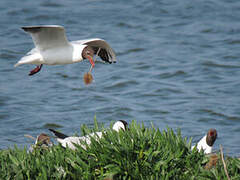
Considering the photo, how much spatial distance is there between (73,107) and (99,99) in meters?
0.82

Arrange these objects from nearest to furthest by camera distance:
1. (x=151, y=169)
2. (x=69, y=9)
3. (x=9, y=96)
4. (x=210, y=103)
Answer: (x=151, y=169) → (x=210, y=103) → (x=9, y=96) → (x=69, y=9)

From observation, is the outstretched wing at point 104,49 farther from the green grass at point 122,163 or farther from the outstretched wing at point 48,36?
the green grass at point 122,163

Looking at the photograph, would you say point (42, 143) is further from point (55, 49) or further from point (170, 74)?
point (170, 74)

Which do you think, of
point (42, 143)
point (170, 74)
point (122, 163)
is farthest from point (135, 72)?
point (122, 163)

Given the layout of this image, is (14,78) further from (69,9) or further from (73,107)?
(69,9)

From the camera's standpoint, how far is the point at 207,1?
1725 centimetres

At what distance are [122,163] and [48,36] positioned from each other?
218cm

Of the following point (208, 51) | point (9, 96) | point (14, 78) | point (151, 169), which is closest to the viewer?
point (151, 169)

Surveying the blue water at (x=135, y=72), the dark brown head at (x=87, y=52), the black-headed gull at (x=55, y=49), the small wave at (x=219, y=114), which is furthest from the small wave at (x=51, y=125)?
the dark brown head at (x=87, y=52)

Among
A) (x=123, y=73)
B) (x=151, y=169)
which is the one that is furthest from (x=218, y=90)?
(x=151, y=169)

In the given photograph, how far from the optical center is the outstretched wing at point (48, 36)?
6.39 meters

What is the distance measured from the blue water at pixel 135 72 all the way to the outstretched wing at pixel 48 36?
3276 millimetres

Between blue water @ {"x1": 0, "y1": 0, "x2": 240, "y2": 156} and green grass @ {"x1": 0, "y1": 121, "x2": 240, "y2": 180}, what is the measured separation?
3.64 m

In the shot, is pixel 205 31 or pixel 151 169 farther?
pixel 205 31
